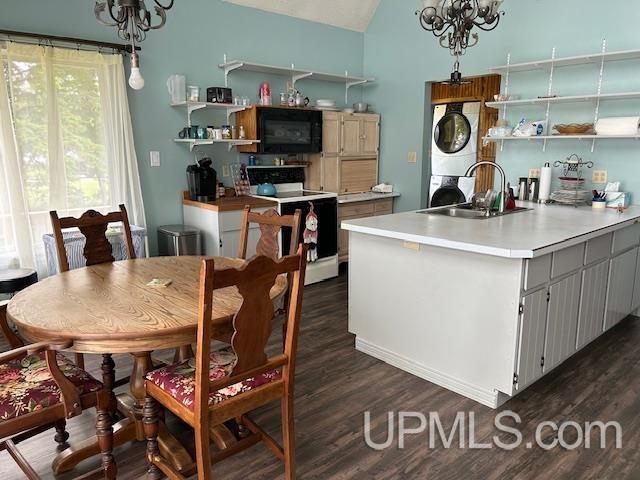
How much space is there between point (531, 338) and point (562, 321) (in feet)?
1.26

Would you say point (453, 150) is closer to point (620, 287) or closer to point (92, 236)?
point (620, 287)

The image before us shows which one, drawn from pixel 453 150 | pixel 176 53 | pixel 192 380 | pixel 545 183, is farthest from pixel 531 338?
pixel 176 53

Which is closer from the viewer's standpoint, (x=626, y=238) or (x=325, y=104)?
(x=626, y=238)

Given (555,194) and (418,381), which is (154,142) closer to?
(418,381)

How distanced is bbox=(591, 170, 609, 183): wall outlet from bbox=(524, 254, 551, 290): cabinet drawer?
200 cm

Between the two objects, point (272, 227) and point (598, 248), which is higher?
point (272, 227)

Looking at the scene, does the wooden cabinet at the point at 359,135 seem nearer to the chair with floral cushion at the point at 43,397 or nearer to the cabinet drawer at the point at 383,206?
the cabinet drawer at the point at 383,206

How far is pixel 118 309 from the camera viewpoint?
5.88 ft

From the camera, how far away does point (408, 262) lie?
2.75 meters

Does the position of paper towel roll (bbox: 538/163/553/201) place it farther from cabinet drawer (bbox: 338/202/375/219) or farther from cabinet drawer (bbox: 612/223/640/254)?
cabinet drawer (bbox: 338/202/375/219)

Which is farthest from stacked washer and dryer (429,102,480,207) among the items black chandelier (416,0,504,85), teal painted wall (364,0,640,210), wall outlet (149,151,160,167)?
wall outlet (149,151,160,167)

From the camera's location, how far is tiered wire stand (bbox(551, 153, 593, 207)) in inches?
150

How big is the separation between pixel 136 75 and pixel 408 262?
173cm

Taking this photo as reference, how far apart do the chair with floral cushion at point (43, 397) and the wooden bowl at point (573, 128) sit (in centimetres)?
381
